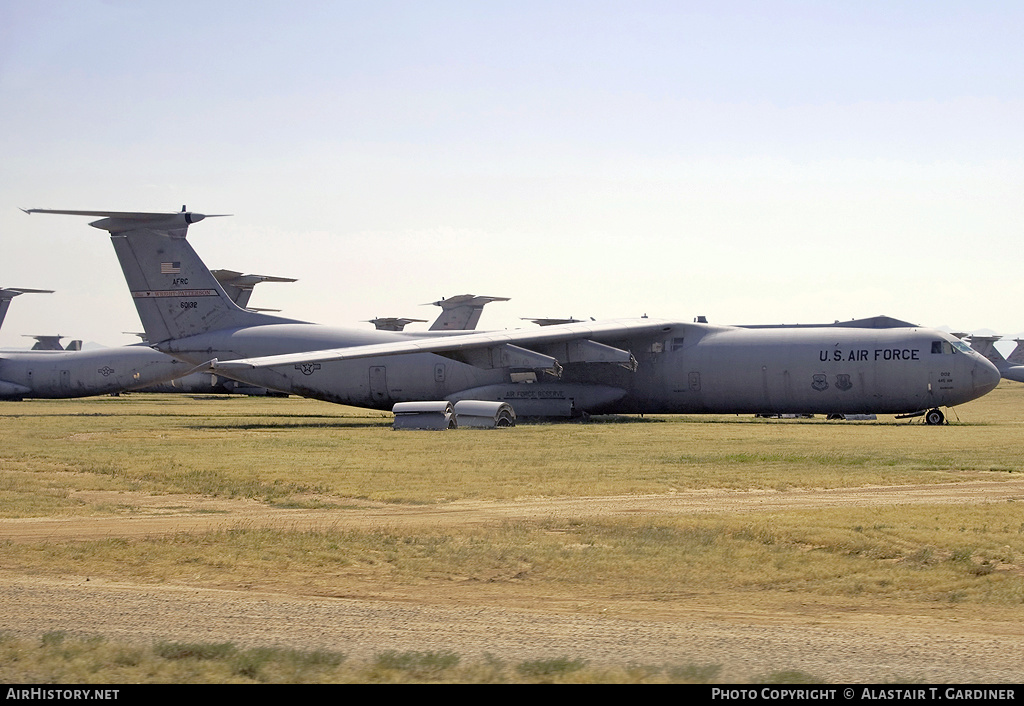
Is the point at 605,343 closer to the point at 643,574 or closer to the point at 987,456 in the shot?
the point at 987,456

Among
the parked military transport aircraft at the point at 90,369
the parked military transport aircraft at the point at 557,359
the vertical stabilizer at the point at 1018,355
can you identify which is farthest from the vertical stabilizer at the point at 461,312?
the vertical stabilizer at the point at 1018,355

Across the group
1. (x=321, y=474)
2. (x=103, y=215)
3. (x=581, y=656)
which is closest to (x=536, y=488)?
(x=321, y=474)

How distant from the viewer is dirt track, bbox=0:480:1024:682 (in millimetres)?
7176

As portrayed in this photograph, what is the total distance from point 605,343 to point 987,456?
56.9 feet

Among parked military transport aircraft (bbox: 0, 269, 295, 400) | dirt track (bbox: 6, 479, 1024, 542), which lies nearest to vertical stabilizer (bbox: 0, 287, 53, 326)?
parked military transport aircraft (bbox: 0, 269, 295, 400)

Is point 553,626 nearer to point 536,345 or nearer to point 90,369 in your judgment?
point 536,345

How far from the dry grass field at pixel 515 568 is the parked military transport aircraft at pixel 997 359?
174 ft

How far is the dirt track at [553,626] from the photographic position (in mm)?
7176

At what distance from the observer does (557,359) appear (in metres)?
36.4

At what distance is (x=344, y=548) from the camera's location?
1171 centimetres

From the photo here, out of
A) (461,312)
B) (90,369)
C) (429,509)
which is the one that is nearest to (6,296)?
(90,369)

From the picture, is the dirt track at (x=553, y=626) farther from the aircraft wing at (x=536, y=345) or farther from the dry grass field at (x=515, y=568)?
the aircraft wing at (x=536, y=345)
